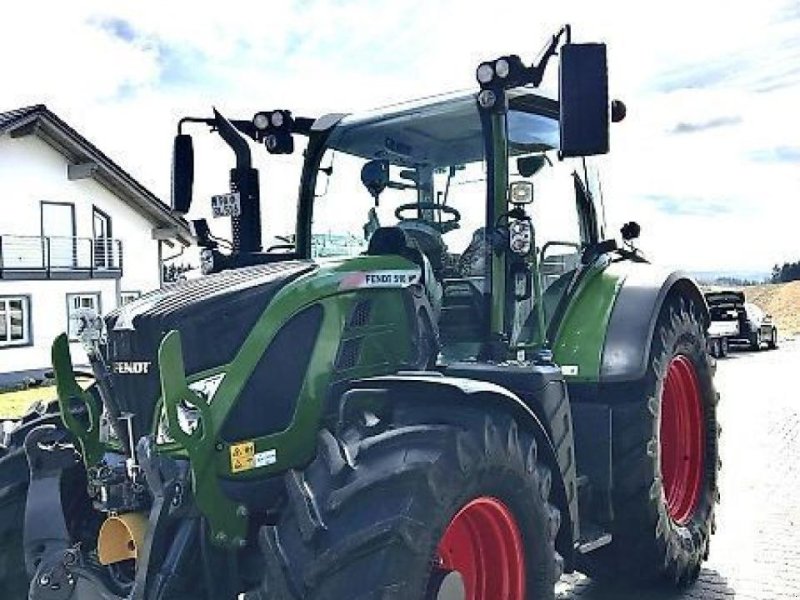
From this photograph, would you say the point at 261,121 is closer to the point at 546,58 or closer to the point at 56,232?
the point at 546,58

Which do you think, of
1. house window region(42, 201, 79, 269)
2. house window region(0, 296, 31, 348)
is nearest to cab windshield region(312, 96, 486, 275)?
house window region(0, 296, 31, 348)

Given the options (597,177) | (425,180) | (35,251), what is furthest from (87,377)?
(35,251)

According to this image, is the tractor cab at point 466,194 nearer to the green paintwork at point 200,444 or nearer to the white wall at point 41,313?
the green paintwork at point 200,444

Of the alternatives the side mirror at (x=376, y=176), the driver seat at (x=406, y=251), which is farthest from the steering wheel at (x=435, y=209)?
the driver seat at (x=406, y=251)

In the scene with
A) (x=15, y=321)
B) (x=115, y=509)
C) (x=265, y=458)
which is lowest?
(x=15, y=321)

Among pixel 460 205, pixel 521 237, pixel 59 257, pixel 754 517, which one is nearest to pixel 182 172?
pixel 460 205

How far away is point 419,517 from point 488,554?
0.71 metres

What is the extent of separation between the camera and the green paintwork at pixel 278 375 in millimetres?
3127

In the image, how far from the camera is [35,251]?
27562mm

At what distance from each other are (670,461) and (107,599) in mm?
3446

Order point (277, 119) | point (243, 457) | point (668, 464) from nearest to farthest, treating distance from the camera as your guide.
A: 1. point (243, 457)
2. point (277, 119)
3. point (668, 464)

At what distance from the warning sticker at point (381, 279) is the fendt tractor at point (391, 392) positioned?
12mm

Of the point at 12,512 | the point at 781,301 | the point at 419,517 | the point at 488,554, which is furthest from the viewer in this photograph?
the point at 781,301

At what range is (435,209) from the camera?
473 cm
